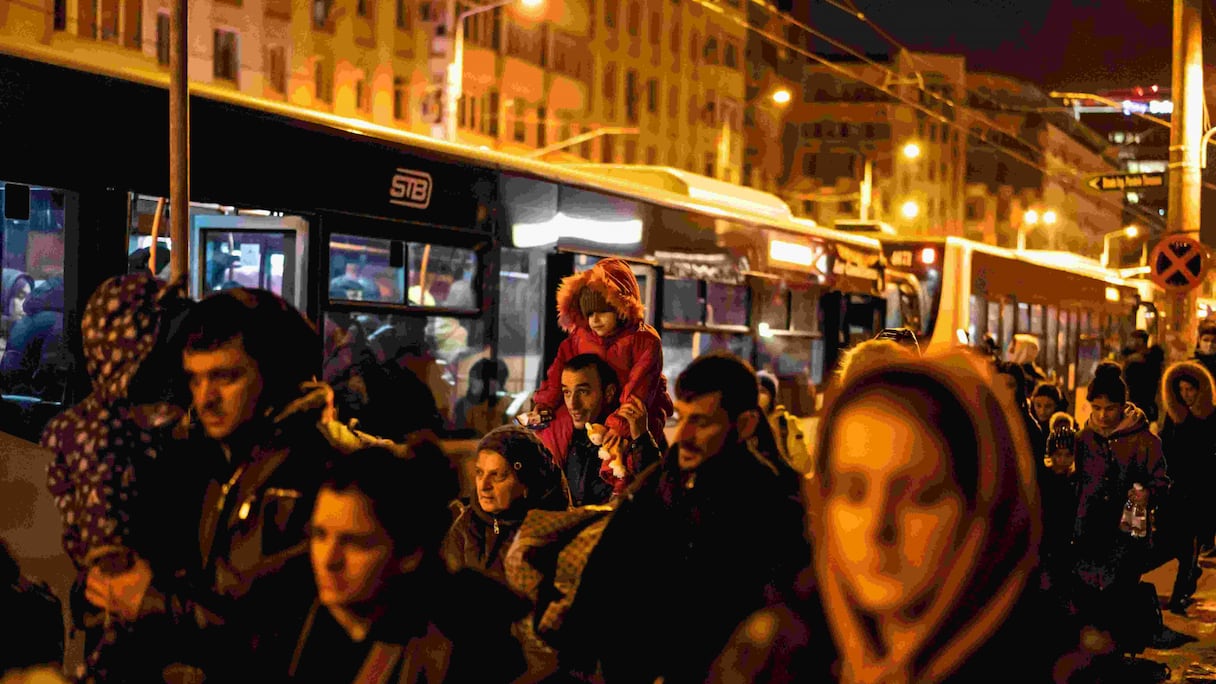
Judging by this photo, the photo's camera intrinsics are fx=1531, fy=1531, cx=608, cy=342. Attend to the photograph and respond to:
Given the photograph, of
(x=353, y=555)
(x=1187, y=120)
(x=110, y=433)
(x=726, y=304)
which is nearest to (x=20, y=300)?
(x=110, y=433)

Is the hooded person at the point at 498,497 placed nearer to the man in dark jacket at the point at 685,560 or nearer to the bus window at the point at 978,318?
the man in dark jacket at the point at 685,560

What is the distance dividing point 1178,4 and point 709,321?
7.61 meters

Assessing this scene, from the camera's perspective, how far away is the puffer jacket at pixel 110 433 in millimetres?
3441

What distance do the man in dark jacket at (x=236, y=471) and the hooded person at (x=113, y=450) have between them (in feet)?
0.20

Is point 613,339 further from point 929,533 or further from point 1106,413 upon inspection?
point 929,533

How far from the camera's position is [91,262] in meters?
8.04

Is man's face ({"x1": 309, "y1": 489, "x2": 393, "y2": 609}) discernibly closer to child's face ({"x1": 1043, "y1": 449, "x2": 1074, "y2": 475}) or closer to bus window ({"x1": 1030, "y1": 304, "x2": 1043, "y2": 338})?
child's face ({"x1": 1043, "y1": 449, "x2": 1074, "y2": 475})

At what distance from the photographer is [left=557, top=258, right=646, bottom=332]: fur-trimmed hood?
6910mm

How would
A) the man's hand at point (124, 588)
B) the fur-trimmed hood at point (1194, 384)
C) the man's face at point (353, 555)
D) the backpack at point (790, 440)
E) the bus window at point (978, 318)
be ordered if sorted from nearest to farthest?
the man's face at point (353, 555) < the man's hand at point (124, 588) < the backpack at point (790, 440) < the fur-trimmed hood at point (1194, 384) < the bus window at point (978, 318)

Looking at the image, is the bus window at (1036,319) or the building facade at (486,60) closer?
the bus window at (1036,319)

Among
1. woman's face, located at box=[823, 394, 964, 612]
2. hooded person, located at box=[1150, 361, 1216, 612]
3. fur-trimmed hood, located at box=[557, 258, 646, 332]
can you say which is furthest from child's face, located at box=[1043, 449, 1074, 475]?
woman's face, located at box=[823, 394, 964, 612]

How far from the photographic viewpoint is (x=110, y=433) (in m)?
3.48

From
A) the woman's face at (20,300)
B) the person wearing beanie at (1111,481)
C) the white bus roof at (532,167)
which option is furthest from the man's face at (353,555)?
the person wearing beanie at (1111,481)

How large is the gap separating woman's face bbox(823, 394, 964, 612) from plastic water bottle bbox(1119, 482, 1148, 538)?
6015 mm
